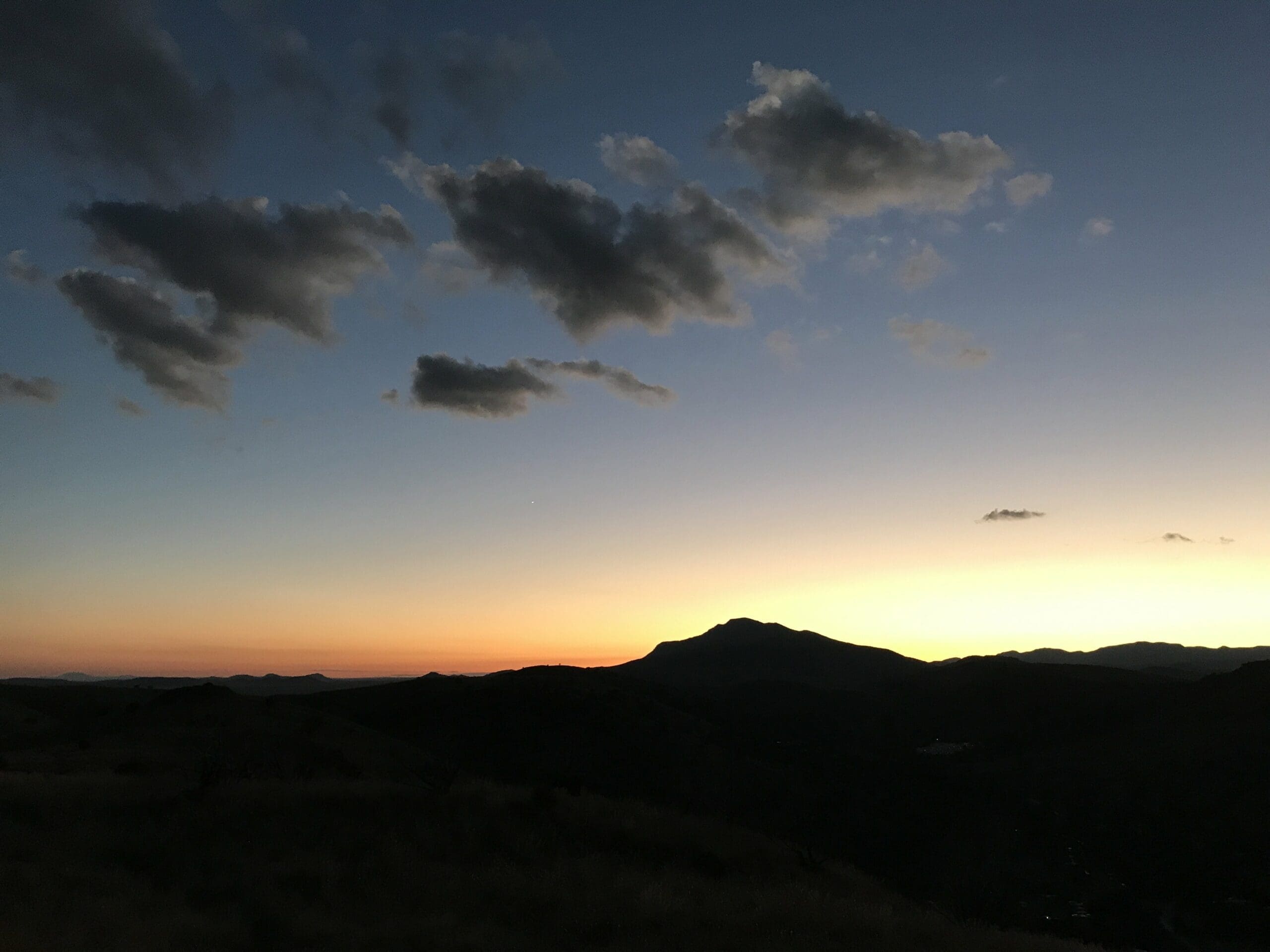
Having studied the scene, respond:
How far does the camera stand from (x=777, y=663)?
166 metres

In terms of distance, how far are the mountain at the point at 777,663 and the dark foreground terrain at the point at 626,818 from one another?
58.4m

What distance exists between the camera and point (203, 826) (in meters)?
20.7

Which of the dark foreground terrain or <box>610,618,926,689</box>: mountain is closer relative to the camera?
the dark foreground terrain

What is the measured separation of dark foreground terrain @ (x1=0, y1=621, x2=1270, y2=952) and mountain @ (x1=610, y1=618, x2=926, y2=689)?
58.4 metres

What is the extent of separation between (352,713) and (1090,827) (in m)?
59.8

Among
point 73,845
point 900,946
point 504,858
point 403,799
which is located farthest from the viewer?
point 403,799

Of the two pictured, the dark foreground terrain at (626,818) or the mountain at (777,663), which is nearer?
the dark foreground terrain at (626,818)

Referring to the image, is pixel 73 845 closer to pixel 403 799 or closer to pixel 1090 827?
pixel 403 799

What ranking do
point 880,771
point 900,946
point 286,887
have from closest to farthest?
point 900,946
point 286,887
point 880,771

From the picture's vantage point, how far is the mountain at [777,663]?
154 metres

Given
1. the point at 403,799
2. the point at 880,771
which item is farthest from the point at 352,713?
the point at 403,799

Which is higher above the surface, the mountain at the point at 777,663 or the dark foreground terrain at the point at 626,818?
the mountain at the point at 777,663

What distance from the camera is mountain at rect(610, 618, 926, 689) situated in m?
154

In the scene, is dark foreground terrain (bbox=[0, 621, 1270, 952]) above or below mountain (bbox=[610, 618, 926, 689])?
below
